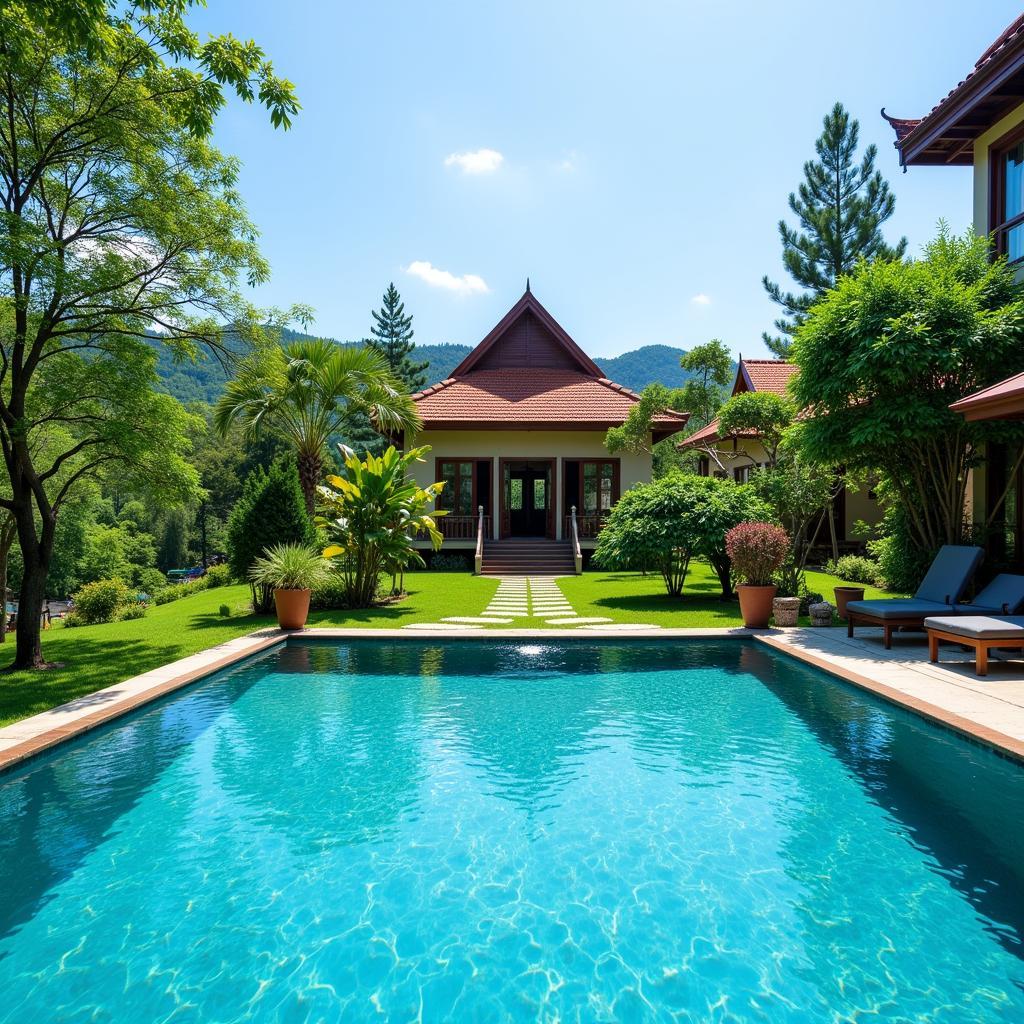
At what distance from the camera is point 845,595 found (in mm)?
10648

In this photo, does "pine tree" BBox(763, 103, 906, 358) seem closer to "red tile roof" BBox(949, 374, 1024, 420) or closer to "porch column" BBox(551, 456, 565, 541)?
"porch column" BBox(551, 456, 565, 541)

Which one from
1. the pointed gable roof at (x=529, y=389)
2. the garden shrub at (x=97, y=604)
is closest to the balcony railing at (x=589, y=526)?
the pointed gable roof at (x=529, y=389)

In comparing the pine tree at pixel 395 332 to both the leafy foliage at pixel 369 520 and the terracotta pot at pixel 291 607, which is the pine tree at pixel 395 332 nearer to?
the leafy foliage at pixel 369 520

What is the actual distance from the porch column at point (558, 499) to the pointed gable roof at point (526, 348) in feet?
15.1

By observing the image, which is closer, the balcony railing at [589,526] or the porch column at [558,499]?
the balcony railing at [589,526]

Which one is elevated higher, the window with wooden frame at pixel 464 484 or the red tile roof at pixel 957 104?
the red tile roof at pixel 957 104

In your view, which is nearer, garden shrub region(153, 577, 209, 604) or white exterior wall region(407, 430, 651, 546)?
white exterior wall region(407, 430, 651, 546)

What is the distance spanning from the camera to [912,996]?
2.81 m

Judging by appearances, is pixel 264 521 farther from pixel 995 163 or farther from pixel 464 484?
pixel 995 163

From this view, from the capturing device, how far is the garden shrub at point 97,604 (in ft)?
52.4

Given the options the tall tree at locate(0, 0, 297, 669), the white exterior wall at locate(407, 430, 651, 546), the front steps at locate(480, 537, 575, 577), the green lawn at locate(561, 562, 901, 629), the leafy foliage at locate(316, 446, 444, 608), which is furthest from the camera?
the white exterior wall at locate(407, 430, 651, 546)

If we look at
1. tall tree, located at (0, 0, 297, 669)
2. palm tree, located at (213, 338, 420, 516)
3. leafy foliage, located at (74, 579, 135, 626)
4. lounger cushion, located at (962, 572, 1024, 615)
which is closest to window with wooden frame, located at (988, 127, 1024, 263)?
lounger cushion, located at (962, 572, 1024, 615)

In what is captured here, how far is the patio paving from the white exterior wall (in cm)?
1248

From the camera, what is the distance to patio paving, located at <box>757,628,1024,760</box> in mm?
5465
